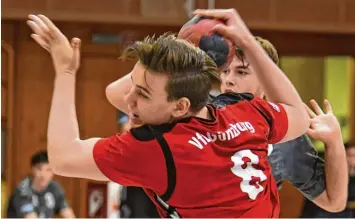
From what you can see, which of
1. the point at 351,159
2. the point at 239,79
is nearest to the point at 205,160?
the point at 239,79

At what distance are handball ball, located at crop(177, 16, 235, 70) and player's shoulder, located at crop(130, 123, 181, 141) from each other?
26 centimetres

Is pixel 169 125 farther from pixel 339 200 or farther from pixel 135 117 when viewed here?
pixel 339 200

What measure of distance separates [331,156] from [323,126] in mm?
135

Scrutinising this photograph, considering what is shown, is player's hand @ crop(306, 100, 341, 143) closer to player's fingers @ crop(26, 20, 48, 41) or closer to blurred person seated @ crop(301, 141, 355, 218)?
player's fingers @ crop(26, 20, 48, 41)

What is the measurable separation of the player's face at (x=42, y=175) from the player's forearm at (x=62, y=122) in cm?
372

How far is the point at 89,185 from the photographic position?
6.37 metres

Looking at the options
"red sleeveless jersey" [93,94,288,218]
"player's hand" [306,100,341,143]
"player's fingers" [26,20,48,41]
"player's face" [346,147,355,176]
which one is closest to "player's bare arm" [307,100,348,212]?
"player's hand" [306,100,341,143]

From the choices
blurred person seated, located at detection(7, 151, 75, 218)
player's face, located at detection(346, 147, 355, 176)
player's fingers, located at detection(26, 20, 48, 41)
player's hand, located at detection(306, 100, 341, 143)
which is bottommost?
blurred person seated, located at detection(7, 151, 75, 218)

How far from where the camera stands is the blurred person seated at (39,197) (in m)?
5.04

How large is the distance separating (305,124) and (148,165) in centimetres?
46

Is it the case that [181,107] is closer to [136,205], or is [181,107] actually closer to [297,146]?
[297,146]

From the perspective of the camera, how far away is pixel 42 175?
17.0 ft

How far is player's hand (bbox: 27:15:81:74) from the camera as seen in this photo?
1476 millimetres

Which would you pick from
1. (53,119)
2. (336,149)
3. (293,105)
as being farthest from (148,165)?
(336,149)
